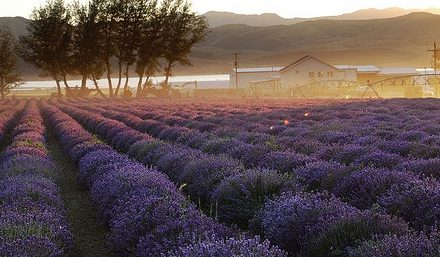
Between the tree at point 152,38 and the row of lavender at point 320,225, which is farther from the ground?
the tree at point 152,38

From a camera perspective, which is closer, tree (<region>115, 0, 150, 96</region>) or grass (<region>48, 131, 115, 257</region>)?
grass (<region>48, 131, 115, 257</region>)

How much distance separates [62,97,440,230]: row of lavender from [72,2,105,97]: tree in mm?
65598

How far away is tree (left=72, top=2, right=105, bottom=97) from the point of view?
75375 mm

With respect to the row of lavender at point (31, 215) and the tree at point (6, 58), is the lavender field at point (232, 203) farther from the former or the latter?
the tree at point (6, 58)

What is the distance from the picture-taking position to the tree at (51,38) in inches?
3081

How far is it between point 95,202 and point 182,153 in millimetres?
2643

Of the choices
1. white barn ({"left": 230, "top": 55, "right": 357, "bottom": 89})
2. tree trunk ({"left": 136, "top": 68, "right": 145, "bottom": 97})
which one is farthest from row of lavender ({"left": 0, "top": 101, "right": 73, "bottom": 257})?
white barn ({"left": 230, "top": 55, "right": 357, "bottom": 89})

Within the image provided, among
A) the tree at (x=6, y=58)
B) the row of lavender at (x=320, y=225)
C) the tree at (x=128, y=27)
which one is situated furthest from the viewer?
the tree at (x=6, y=58)

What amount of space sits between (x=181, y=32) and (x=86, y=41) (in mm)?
12761

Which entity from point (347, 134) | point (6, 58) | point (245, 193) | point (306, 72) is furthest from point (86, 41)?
point (245, 193)

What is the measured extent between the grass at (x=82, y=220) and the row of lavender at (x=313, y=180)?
170 cm

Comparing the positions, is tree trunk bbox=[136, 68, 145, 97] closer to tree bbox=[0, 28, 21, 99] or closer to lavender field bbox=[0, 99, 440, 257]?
tree bbox=[0, 28, 21, 99]

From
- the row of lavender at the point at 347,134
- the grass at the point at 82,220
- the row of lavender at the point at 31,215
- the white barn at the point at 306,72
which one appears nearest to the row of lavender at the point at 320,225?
the grass at the point at 82,220

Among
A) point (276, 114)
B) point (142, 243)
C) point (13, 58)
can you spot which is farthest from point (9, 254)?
point (13, 58)
